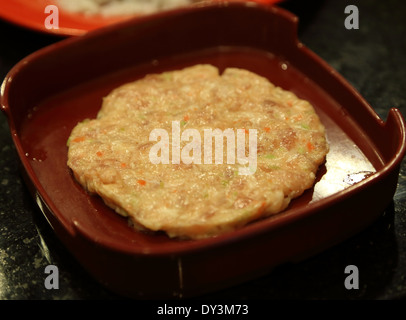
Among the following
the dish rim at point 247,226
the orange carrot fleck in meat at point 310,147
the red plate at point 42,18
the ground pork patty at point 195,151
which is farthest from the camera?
the red plate at point 42,18

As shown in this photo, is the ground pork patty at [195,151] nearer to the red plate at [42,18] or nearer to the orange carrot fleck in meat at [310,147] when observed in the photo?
the orange carrot fleck in meat at [310,147]

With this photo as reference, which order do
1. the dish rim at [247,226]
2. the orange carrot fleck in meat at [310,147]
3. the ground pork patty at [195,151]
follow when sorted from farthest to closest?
the orange carrot fleck in meat at [310,147] < the ground pork patty at [195,151] < the dish rim at [247,226]

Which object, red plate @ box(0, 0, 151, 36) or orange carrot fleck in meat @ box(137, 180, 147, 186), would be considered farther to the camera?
red plate @ box(0, 0, 151, 36)

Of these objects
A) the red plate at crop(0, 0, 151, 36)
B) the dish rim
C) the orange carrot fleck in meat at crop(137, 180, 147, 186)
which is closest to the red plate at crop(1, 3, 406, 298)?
the dish rim

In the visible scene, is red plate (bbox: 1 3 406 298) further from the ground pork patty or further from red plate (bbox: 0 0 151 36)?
red plate (bbox: 0 0 151 36)

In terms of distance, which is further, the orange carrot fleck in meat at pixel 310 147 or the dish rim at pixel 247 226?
the orange carrot fleck in meat at pixel 310 147

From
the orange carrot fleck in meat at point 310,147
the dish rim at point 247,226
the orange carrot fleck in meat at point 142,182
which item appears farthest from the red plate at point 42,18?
the orange carrot fleck in meat at point 310,147
